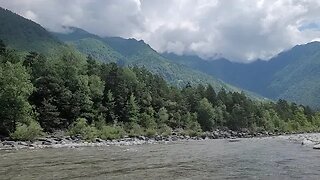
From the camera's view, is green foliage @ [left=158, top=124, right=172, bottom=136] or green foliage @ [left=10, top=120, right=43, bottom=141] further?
green foliage @ [left=158, top=124, right=172, bottom=136]

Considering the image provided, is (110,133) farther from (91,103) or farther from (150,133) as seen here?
(150,133)

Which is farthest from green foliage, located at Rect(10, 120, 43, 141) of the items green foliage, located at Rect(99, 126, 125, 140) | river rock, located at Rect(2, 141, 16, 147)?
green foliage, located at Rect(99, 126, 125, 140)

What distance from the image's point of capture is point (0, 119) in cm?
7738

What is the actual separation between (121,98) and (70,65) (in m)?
20.8

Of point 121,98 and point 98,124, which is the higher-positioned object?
point 121,98

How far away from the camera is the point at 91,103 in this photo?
104 meters

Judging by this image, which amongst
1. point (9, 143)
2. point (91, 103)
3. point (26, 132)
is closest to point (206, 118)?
point (91, 103)

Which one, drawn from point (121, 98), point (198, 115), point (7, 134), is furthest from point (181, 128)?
point (7, 134)

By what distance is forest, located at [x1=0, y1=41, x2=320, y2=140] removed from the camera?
253ft

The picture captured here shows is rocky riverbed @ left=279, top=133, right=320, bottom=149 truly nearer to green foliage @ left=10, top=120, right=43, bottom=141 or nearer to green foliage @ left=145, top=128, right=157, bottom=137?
green foliage @ left=145, top=128, right=157, bottom=137

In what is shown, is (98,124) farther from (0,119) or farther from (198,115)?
(198,115)

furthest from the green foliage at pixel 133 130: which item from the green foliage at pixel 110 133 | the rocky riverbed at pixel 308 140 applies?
the rocky riverbed at pixel 308 140

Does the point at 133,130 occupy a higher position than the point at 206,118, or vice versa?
the point at 206,118

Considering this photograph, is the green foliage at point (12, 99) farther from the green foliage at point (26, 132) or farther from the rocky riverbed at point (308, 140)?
the rocky riverbed at point (308, 140)
